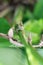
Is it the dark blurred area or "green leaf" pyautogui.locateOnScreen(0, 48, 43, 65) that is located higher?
the dark blurred area

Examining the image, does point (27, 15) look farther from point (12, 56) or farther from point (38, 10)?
point (12, 56)

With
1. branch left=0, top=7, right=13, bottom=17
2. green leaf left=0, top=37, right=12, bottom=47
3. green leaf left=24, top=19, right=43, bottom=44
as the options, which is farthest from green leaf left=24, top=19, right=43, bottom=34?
green leaf left=0, top=37, right=12, bottom=47

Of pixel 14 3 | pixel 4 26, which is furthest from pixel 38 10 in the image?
pixel 4 26

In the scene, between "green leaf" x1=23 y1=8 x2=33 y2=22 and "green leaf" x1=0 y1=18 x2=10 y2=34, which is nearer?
"green leaf" x1=0 y1=18 x2=10 y2=34

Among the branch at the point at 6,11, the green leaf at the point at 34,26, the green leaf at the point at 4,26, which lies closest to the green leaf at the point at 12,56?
the green leaf at the point at 4,26

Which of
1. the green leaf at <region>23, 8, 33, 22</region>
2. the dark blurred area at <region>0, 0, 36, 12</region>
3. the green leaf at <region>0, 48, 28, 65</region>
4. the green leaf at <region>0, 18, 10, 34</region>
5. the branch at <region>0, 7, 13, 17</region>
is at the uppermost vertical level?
the dark blurred area at <region>0, 0, 36, 12</region>

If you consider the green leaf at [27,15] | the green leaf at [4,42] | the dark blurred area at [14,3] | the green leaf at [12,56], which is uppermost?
the dark blurred area at [14,3]

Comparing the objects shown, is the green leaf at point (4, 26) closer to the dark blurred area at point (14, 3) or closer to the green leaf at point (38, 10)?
the green leaf at point (38, 10)

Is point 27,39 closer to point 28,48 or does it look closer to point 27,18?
point 28,48

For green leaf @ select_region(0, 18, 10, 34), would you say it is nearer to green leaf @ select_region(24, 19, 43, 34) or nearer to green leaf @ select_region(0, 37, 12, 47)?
green leaf @ select_region(0, 37, 12, 47)
